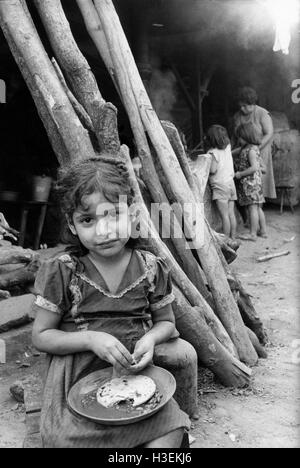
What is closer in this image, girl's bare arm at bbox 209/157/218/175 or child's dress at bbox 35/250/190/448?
child's dress at bbox 35/250/190/448

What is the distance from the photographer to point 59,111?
2.84 metres

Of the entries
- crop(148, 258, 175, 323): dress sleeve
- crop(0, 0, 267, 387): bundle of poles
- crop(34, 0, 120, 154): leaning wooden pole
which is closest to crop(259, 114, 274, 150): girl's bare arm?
crop(0, 0, 267, 387): bundle of poles

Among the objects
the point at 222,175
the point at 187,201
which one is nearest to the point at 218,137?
the point at 222,175

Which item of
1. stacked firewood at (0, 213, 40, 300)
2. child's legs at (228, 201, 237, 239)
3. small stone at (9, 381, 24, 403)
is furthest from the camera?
child's legs at (228, 201, 237, 239)

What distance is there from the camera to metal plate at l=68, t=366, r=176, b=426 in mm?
1736

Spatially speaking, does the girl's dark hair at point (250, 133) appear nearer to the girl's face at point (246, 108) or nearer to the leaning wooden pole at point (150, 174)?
the girl's face at point (246, 108)

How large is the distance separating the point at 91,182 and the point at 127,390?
2.67 ft

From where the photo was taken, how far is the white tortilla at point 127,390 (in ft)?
6.01

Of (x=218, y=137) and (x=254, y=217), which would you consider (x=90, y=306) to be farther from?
(x=254, y=217)

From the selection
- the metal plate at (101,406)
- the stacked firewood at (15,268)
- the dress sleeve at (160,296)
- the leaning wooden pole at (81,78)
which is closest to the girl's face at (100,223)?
the dress sleeve at (160,296)

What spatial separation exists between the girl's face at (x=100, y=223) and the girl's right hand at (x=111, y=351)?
1.17 ft

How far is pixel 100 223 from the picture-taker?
79.8 inches

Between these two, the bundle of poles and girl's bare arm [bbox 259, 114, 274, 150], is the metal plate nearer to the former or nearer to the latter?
the bundle of poles
